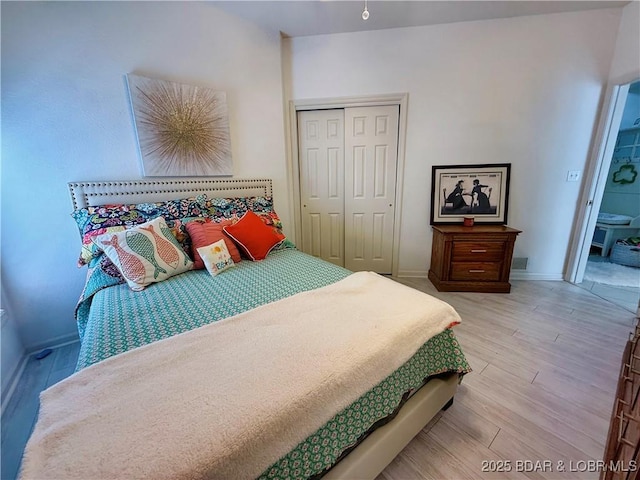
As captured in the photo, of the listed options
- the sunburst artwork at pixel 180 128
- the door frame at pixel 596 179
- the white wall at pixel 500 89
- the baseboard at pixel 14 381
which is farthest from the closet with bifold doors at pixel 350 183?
the baseboard at pixel 14 381

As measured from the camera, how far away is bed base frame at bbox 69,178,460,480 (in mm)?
972

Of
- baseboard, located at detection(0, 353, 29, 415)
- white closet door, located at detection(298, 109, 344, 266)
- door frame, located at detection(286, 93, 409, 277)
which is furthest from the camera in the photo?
white closet door, located at detection(298, 109, 344, 266)

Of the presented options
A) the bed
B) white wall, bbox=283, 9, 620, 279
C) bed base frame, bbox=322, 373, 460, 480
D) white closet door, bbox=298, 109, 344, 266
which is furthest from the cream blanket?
white wall, bbox=283, 9, 620, 279

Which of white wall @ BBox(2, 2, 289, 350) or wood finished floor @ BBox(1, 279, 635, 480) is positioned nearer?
wood finished floor @ BBox(1, 279, 635, 480)

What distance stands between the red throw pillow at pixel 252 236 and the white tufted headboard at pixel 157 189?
58 cm

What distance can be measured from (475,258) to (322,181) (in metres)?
1.91

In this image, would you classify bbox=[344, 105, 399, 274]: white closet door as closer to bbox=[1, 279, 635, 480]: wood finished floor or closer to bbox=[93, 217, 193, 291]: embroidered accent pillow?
bbox=[1, 279, 635, 480]: wood finished floor

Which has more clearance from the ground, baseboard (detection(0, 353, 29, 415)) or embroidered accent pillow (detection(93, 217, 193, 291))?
embroidered accent pillow (detection(93, 217, 193, 291))

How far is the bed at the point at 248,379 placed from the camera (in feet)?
2.04

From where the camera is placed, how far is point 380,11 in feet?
7.84

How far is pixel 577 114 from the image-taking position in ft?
8.75

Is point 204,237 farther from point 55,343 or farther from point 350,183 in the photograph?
point 350,183

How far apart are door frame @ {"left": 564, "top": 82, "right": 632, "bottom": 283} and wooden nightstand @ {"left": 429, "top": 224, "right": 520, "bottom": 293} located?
2.83 feet

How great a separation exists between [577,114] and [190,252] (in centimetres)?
398
